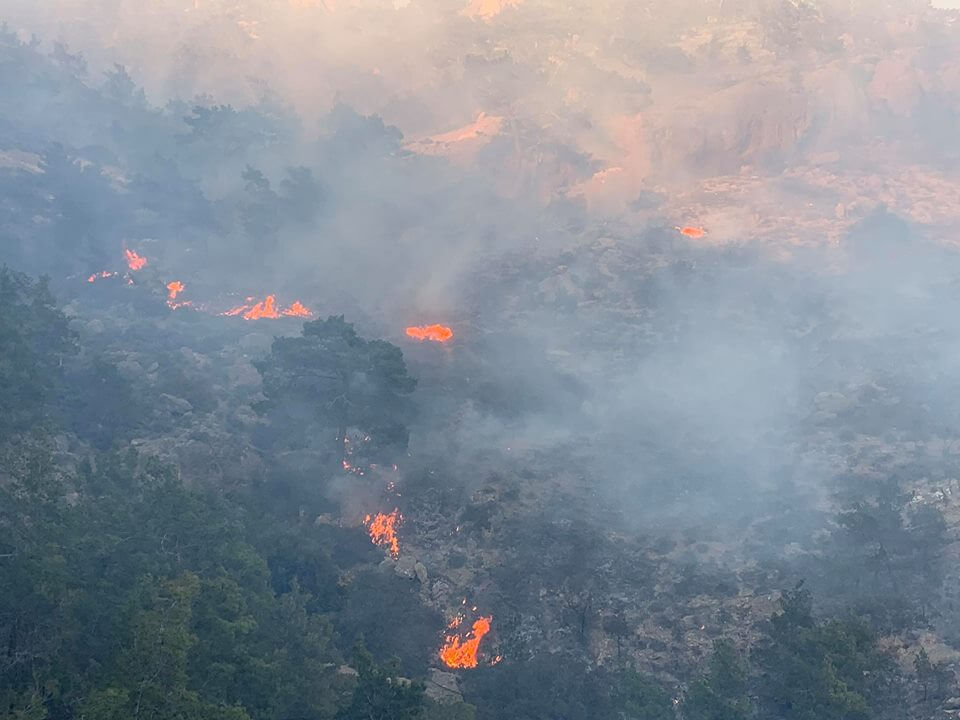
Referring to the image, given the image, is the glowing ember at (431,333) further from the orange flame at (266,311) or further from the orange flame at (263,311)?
the orange flame at (263,311)

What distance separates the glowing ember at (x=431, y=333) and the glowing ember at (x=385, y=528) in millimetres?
15168

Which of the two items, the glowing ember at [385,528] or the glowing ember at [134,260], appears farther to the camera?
the glowing ember at [134,260]

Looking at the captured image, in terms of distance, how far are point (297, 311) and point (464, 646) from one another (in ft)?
Answer: 95.2

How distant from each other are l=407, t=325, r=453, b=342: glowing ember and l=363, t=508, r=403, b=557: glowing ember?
15.2 metres

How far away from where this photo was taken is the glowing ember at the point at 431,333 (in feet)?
163

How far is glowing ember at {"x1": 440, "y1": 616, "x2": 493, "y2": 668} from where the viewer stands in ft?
96.5

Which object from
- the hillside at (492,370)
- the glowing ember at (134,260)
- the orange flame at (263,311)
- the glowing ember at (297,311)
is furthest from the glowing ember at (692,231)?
the glowing ember at (134,260)

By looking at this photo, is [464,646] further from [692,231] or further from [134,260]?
[134,260]

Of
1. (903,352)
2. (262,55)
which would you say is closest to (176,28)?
(262,55)

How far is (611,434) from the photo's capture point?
41.4 meters

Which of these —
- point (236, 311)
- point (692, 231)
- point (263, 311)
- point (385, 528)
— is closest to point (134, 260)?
point (236, 311)

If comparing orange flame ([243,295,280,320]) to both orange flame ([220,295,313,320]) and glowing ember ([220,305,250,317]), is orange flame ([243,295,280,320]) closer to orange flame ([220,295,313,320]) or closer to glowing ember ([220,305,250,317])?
orange flame ([220,295,313,320])

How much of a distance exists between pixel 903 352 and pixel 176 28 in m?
82.3

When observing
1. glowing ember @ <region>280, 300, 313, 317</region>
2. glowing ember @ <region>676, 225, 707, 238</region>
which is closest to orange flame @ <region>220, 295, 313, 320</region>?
glowing ember @ <region>280, 300, 313, 317</region>
